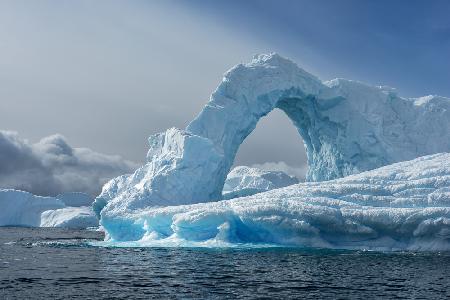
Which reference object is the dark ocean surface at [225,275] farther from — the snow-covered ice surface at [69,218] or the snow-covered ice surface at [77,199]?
the snow-covered ice surface at [77,199]

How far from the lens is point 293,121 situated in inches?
1796

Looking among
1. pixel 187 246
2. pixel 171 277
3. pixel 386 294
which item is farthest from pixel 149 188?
pixel 386 294

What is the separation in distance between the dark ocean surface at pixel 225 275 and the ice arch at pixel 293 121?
965cm

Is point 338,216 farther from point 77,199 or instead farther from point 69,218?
point 77,199

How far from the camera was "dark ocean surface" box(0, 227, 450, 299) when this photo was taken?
1239 centimetres

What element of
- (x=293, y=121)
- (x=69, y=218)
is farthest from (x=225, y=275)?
(x=69, y=218)

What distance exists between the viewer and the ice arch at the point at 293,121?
32031 millimetres

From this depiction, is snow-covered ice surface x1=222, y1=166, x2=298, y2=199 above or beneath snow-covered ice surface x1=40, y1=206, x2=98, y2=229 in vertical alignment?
above

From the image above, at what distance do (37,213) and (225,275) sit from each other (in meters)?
60.9

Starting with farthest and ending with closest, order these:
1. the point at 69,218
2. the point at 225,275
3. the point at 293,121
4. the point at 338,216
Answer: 1. the point at 69,218
2. the point at 293,121
3. the point at 338,216
4. the point at 225,275

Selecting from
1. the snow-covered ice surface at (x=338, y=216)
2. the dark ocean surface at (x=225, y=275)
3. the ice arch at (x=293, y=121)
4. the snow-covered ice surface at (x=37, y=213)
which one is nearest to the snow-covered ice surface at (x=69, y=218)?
the snow-covered ice surface at (x=37, y=213)

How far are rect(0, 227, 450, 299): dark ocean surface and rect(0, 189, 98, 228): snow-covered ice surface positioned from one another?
140 ft

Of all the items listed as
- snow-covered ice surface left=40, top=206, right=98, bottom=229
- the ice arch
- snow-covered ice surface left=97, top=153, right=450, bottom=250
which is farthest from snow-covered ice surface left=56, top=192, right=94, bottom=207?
snow-covered ice surface left=97, top=153, right=450, bottom=250

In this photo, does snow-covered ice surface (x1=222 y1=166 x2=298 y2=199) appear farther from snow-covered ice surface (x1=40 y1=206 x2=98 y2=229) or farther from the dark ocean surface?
the dark ocean surface
